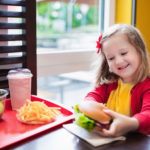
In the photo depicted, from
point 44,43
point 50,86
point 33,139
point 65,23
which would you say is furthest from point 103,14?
point 33,139

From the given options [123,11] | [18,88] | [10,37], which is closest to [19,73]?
[18,88]

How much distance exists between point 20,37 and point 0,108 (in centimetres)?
42

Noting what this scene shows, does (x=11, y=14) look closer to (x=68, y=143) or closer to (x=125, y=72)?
(x=125, y=72)

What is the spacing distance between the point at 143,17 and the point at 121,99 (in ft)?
3.36

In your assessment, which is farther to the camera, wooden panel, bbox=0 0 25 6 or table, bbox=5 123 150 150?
wooden panel, bbox=0 0 25 6

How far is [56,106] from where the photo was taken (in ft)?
3.47

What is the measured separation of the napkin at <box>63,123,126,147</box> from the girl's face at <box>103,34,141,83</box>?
0.98 feet

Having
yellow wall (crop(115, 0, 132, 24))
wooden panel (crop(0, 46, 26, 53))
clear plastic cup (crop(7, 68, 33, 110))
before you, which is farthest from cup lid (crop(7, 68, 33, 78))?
yellow wall (crop(115, 0, 132, 24))

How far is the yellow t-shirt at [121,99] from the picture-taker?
3.43 ft

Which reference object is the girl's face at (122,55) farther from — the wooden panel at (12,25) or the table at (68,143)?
the wooden panel at (12,25)

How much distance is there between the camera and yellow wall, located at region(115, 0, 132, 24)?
173 cm

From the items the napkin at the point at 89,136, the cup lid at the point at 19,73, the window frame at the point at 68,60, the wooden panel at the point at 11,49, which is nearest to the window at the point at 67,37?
the window frame at the point at 68,60

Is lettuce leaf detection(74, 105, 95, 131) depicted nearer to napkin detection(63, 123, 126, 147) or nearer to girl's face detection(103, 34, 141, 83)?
napkin detection(63, 123, 126, 147)

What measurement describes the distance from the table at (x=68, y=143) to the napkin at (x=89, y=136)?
1cm
